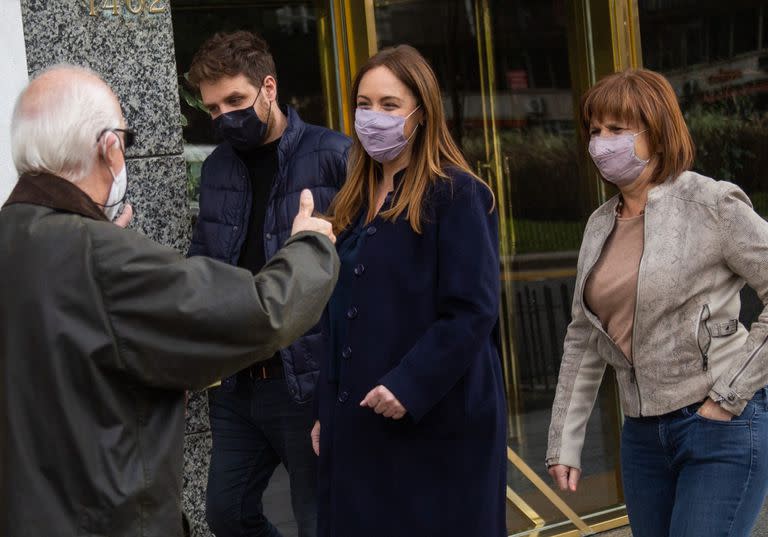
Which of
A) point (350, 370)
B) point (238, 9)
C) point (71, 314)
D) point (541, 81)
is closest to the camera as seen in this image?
point (71, 314)

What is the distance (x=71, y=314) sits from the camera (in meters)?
2.41

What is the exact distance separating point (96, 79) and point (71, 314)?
1.82 ft

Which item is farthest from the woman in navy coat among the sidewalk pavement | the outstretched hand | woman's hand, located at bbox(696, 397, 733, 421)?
the sidewalk pavement

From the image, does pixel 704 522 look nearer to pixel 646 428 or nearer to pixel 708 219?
pixel 646 428

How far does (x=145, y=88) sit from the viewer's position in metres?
4.40

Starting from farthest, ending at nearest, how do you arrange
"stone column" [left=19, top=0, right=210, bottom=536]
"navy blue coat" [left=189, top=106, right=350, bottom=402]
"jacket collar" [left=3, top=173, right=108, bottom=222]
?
"stone column" [left=19, top=0, right=210, bottom=536]
"navy blue coat" [left=189, top=106, right=350, bottom=402]
"jacket collar" [left=3, top=173, right=108, bottom=222]

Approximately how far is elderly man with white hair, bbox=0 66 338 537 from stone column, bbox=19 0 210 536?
177 centimetres

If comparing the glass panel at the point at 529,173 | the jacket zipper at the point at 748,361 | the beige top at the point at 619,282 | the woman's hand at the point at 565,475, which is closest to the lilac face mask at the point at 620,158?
the beige top at the point at 619,282

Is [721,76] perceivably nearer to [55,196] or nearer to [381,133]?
[381,133]

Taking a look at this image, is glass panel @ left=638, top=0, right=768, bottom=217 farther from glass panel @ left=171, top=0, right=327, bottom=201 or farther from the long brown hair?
the long brown hair

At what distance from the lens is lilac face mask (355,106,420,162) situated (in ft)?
11.9

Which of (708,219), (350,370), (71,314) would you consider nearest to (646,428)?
(708,219)

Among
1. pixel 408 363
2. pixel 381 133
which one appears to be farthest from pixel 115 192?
pixel 381 133

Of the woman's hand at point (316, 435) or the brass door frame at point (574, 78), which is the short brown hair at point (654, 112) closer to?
the woman's hand at point (316, 435)
